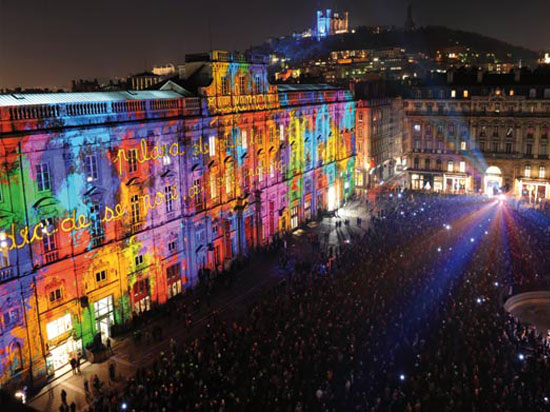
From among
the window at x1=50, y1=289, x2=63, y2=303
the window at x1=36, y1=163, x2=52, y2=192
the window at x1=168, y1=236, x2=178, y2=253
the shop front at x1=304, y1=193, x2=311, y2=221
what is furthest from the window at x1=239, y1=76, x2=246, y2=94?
the window at x1=50, y1=289, x2=63, y2=303

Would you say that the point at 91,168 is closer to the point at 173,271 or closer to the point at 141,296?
the point at 141,296

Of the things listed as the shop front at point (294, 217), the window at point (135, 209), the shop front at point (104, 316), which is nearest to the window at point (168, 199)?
the window at point (135, 209)

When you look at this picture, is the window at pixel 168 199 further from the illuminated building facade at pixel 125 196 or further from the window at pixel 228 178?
the window at pixel 228 178

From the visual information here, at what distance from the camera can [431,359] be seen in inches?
1191

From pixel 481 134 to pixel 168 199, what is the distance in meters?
57.8

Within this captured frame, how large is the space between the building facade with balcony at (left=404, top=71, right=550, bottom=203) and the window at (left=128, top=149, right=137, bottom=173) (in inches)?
2302

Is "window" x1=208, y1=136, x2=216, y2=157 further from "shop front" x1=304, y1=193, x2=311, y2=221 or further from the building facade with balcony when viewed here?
the building facade with balcony

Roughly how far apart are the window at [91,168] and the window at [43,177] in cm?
300

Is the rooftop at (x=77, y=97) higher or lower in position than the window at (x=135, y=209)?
higher

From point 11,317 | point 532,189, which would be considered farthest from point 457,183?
point 11,317

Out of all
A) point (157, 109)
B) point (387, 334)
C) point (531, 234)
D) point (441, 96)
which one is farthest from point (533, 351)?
point (441, 96)

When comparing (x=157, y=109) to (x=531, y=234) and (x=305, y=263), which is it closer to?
(x=305, y=263)

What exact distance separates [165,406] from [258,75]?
3579 cm

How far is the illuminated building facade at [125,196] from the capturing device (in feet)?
101
